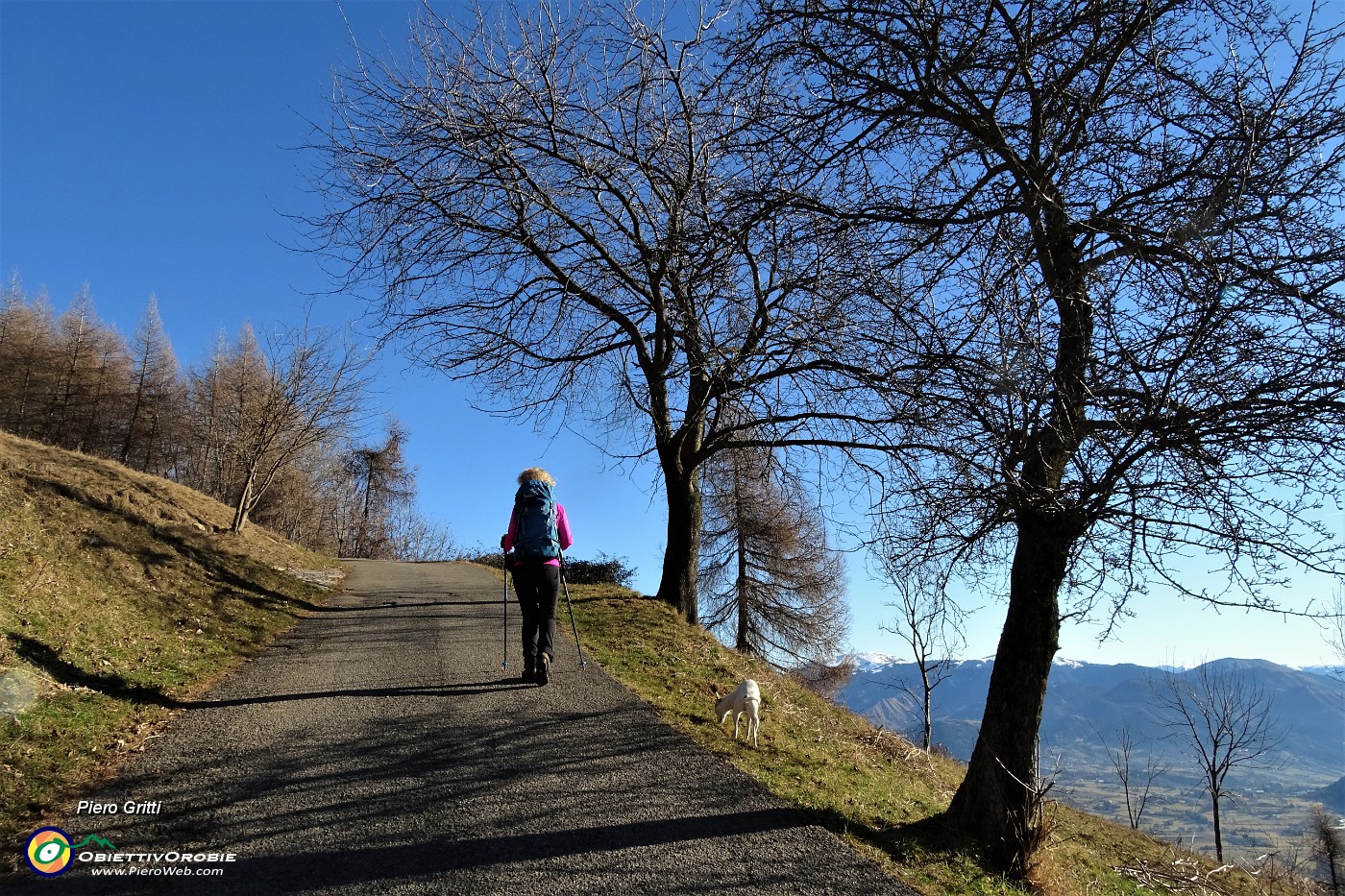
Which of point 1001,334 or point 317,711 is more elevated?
point 1001,334

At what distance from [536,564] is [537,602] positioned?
40 cm

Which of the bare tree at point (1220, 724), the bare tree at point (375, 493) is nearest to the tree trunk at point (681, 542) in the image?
the bare tree at point (1220, 724)

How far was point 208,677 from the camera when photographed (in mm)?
6992

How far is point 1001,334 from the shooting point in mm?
4273

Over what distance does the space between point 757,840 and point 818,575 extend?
75.9ft

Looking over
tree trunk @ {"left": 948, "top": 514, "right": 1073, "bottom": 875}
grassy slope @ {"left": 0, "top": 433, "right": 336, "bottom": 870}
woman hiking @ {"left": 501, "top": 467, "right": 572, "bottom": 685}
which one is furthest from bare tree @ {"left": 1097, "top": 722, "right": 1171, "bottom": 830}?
grassy slope @ {"left": 0, "top": 433, "right": 336, "bottom": 870}

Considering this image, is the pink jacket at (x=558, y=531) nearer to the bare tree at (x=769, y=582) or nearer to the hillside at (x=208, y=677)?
the hillside at (x=208, y=677)

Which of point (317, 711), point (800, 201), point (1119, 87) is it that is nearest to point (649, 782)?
point (317, 711)

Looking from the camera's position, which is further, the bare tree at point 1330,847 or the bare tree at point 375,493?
the bare tree at point 375,493

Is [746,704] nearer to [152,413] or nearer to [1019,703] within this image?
[1019,703]

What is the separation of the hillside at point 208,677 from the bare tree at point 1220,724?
17.2 feet

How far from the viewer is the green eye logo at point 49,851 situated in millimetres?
3393

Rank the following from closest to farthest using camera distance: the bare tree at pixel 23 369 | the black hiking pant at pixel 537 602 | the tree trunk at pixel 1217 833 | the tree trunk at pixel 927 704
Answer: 1. the black hiking pant at pixel 537 602
2. the tree trunk at pixel 1217 833
3. the tree trunk at pixel 927 704
4. the bare tree at pixel 23 369

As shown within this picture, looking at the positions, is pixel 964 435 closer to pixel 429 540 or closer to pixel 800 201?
pixel 800 201
